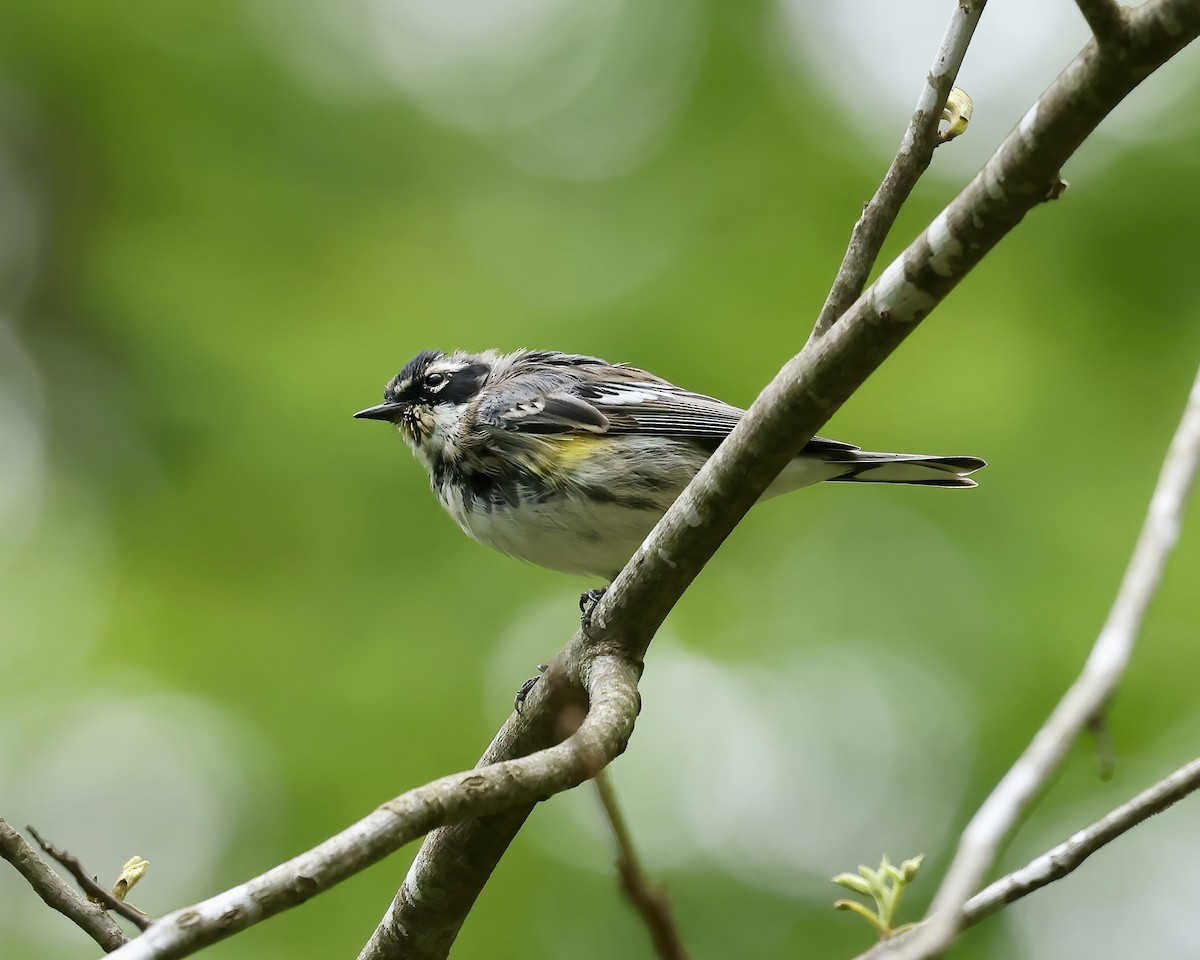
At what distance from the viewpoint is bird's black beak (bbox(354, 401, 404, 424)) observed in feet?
20.5

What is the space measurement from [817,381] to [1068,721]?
4.99 feet

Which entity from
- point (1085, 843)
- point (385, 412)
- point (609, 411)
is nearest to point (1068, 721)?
point (1085, 843)

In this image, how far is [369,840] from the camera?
2.33 meters

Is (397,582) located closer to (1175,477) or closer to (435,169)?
(435,169)

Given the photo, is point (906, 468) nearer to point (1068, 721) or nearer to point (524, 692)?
point (524, 692)

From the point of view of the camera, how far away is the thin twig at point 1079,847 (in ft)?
8.18

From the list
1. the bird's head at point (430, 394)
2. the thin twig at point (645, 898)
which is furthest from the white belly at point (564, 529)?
the thin twig at point (645, 898)

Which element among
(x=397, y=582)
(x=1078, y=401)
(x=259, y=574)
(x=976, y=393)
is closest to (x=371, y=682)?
(x=397, y=582)

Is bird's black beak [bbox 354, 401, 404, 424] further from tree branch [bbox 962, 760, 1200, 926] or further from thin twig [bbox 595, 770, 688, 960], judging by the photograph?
thin twig [bbox 595, 770, 688, 960]

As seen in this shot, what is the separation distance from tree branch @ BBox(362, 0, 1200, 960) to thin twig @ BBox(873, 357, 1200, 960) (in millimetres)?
751

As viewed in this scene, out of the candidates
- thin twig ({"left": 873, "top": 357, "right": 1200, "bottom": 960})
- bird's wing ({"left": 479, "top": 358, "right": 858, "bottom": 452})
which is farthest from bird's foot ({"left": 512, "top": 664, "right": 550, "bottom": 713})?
thin twig ({"left": 873, "top": 357, "right": 1200, "bottom": 960})

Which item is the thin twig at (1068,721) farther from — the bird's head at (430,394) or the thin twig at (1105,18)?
the bird's head at (430,394)

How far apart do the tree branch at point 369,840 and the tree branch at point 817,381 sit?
0.68 meters

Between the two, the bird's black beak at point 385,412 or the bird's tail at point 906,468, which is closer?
the bird's tail at point 906,468
